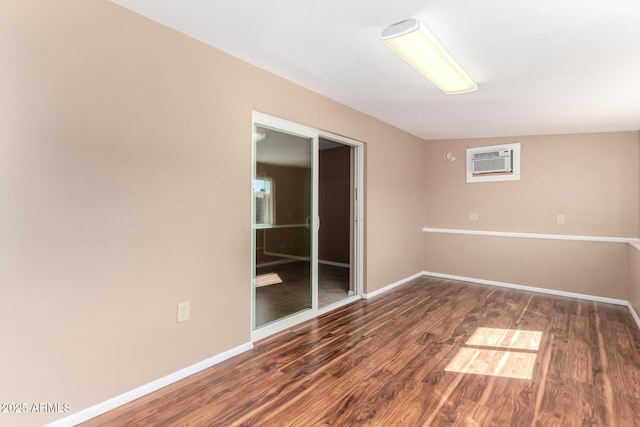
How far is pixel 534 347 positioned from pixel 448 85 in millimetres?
2497

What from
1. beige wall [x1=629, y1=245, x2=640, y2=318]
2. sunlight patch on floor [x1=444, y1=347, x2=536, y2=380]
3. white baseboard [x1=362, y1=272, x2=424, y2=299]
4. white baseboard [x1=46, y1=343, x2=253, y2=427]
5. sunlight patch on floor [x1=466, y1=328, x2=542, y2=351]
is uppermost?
beige wall [x1=629, y1=245, x2=640, y2=318]

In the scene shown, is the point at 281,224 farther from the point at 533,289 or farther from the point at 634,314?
the point at 634,314

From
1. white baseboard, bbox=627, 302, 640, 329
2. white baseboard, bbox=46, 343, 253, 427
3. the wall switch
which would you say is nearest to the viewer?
white baseboard, bbox=46, 343, 253, 427

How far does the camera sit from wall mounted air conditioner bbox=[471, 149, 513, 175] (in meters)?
4.86

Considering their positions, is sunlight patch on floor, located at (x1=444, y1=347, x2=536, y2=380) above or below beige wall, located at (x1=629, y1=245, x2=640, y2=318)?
below

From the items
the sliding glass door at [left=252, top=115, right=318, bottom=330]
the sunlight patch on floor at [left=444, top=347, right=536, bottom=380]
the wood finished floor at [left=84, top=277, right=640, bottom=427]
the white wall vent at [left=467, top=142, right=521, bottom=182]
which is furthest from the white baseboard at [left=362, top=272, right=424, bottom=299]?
the white wall vent at [left=467, top=142, right=521, bottom=182]

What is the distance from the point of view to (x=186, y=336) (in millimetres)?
2295

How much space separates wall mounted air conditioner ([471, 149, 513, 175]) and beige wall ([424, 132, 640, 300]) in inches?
7.7

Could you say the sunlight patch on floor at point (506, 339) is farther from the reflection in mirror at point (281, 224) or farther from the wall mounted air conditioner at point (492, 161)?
the wall mounted air conditioner at point (492, 161)

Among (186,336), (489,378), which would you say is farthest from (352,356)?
(186,336)

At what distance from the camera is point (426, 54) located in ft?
Answer: 7.47

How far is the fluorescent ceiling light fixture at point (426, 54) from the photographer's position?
6.53 ft

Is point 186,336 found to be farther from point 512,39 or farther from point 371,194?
point 512,39

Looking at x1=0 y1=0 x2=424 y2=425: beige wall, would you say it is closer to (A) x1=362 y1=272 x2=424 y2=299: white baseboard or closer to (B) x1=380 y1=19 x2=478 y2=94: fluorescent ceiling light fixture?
(B) x1=380 y1=19 x2=478 y2=94: fluorescent ceiling light fixture
